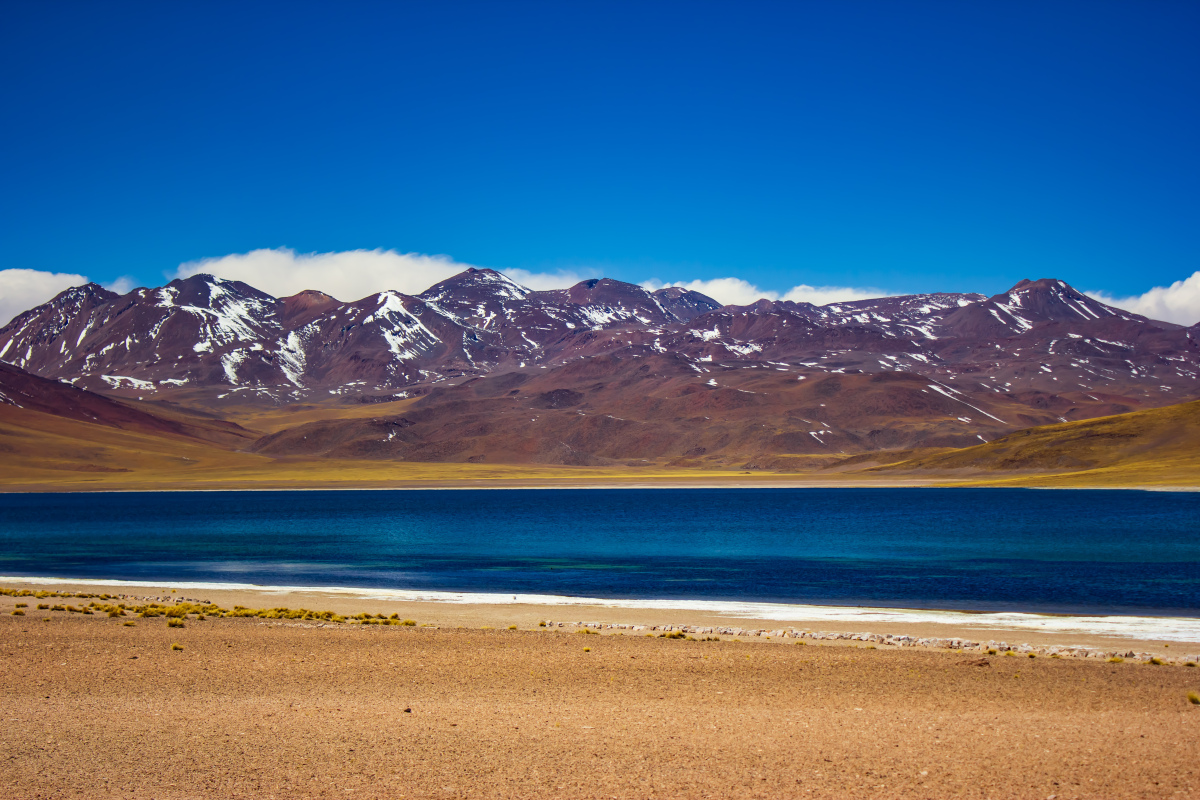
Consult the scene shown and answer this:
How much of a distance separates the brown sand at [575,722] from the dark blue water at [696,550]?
649 inches

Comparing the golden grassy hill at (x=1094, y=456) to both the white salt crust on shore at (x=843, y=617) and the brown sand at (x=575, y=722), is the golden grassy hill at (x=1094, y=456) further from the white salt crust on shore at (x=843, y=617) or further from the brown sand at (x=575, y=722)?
the brown sand at (x=575, y=722)

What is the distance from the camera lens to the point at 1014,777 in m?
11.7

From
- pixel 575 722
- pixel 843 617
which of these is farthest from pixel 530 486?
pixel 575 722

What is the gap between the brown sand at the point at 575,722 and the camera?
38.0 ft

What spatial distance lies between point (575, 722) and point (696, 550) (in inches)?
1757

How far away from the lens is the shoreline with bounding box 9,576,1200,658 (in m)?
25.3

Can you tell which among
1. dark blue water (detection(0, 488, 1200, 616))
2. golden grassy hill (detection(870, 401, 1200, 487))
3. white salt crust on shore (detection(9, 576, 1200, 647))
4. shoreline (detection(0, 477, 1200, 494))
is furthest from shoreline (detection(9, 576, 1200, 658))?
shoreline (detection(0, 477, 1200, 494))

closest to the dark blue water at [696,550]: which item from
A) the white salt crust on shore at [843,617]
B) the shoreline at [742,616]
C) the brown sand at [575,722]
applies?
the white salt crust on shore at [843,617]

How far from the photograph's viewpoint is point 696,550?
5859 cm

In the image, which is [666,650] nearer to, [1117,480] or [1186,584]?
[1186,584]

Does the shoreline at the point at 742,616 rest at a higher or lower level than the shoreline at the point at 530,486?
lower

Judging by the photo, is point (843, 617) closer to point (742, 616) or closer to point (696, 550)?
point (742, 616)

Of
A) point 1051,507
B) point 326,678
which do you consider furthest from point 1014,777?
point 1051,507

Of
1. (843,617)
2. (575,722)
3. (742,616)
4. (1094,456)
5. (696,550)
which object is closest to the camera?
(575,722)
